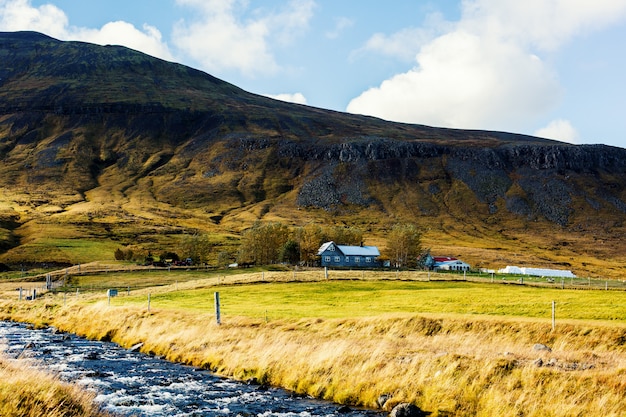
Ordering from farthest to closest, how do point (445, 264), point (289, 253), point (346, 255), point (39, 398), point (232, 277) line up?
point (445, 264) → point (346, 255) → point (289, 253) → point (232, 277) → point (39, 398)

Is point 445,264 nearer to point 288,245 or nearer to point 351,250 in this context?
point 351,250

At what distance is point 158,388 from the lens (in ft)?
83.4

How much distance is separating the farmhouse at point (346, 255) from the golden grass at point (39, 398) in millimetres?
137091

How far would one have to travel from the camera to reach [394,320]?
34625mm

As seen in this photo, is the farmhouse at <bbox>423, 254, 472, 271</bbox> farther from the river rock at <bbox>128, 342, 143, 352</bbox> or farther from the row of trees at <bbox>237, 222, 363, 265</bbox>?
the river rock at <bbox>128, 342, 143, 352</bbox>

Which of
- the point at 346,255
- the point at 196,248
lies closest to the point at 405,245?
the point at 346,255

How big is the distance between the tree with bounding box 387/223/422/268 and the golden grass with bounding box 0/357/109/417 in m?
148

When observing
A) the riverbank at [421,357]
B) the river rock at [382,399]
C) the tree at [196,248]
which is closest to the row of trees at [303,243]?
the tree at [196,248]

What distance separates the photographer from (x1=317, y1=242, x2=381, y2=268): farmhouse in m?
156

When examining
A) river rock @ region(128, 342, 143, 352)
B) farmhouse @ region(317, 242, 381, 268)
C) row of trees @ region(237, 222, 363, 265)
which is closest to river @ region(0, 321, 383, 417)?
river rock @ region(128, 342, 143, 352)

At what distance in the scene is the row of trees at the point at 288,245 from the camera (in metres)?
145

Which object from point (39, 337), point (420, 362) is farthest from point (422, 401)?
point (39, 337)

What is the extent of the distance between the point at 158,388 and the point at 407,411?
482 inches

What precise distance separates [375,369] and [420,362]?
196 centimetres
